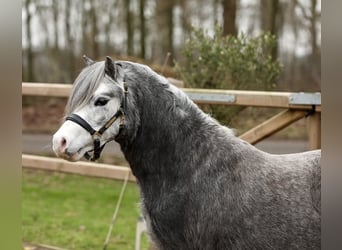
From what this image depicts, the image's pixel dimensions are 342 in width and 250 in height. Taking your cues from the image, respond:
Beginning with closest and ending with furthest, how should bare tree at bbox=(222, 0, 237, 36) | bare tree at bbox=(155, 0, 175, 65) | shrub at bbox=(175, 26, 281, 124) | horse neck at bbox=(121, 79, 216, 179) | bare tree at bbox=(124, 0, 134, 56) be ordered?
horse neck at bbox=(121, 79, 216, 179) → shrub at bbox=(175, 26, 281, 124) → bare tree at bbox=(222, 0, 237, 36) → bare tree at bbox=(155, 0, 175, 65) → bare tree at bbox=(124, 0, 134, 56)

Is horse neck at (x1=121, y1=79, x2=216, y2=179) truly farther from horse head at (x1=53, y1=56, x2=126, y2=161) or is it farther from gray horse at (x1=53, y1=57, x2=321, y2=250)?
horse head at (x1=53, y1=56, x2=126, y2=161)

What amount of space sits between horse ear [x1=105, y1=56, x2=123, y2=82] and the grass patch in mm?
1365

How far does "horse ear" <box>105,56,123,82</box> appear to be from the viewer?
2512 millimetres

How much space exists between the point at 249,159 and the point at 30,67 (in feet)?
49.6

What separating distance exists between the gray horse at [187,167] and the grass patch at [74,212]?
3.60ft

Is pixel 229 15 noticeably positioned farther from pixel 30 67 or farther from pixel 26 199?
pixel 30 67

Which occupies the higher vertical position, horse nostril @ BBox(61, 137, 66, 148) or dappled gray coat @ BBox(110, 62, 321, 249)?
horse nostril @ BBox(61, 137, 66, 148)

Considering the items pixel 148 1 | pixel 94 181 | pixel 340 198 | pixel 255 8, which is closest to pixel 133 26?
pixel 148 1

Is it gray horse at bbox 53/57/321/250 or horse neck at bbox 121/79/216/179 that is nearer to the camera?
gray horse at bbox 53/57/321/250

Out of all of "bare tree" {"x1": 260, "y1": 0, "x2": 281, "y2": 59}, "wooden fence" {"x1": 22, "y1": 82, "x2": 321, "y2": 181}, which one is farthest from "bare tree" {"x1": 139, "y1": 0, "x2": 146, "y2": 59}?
"wooden fence" {"x1": 22, "y1": 82, "x2": 321, "y2": 181}

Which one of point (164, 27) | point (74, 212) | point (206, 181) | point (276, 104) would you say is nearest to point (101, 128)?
point (206, 181)

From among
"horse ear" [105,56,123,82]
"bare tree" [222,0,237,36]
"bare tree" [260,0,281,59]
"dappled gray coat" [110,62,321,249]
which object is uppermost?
"bare tree" [260,0,281,59]

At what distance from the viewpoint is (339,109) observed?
3.27ft

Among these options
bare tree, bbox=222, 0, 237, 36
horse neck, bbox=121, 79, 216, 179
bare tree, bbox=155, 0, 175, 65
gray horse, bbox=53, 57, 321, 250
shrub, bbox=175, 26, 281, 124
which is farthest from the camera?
bare tree, bbox=155, 0, 175, 65
